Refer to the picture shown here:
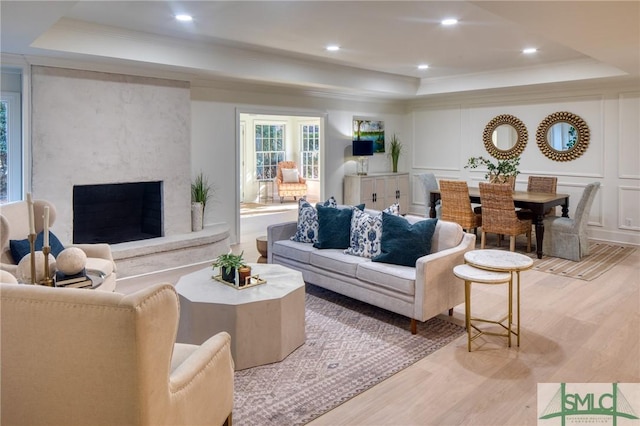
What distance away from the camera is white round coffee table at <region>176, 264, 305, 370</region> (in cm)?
293

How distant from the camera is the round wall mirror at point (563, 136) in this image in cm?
693

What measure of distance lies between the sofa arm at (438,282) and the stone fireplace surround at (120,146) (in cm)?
317

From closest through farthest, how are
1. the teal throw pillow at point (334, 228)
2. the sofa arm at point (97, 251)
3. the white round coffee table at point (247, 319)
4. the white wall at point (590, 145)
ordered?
the white round coffee table at point (247, 319) < the sofa arm at point (97, 251) < the teal throw pillow at point (334, 228) < the white wall at point (590, 145)

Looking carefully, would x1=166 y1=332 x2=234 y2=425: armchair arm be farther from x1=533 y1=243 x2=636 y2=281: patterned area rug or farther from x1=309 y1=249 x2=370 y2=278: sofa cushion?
x1=533 y1=243 x2=636 y2=281: patterned area rug

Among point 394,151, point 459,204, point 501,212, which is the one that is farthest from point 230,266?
point 394,151

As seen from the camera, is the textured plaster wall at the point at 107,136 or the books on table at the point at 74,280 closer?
the books on table at the point at 74,280

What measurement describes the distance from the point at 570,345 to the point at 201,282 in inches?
107

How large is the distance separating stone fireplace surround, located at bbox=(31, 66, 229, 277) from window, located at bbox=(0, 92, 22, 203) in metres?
0.42

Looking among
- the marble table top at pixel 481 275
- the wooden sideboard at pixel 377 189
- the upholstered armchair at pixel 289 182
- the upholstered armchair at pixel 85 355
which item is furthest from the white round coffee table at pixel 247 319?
the upholstered armchair at pixel 289 182

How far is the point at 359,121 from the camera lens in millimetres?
8516

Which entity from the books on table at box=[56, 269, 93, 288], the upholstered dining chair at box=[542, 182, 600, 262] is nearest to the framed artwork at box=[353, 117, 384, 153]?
the upholstered dining chair at box=[542, 182, 600, 262]

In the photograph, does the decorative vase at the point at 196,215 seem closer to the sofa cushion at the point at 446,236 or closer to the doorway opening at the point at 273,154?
the sofa cushion at the point at 446,236

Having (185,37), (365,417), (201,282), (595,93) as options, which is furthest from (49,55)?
(595,93)

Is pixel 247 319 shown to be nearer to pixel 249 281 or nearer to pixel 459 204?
pixel 249 281
